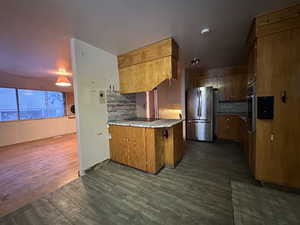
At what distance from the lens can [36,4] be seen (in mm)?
1388

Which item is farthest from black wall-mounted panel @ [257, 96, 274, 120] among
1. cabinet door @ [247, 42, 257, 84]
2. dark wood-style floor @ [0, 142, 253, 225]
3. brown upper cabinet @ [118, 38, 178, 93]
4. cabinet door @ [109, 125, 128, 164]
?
cabinet door @ [109, 125, 128, 164]

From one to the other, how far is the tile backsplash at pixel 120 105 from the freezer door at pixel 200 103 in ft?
6.31

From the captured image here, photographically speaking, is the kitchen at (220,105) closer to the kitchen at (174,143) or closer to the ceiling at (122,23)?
the kitchen at (174,143)

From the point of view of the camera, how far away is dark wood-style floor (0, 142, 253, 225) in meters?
1.41

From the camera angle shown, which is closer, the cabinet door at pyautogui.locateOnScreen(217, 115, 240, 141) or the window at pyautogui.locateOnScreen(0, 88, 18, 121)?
the cabinet door at pyautogui.locateOnScreen(217, 115, 240, 141)

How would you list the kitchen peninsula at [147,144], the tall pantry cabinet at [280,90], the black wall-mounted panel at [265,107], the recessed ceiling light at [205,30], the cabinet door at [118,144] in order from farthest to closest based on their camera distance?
1. the cabinet door at [118,144]
2. the kitchen peninsula at [147,144]
3. the recessed ceiling light at [205,30]
4. the black wall-mounted panel at [265,107]
5. the tall pantry cabinet at [280,90]

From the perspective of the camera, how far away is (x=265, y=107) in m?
1.72

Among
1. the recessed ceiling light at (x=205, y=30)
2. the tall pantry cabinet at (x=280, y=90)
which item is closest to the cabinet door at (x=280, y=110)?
the tall pantry cabinet at (x=280, y=90)

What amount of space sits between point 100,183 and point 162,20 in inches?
105

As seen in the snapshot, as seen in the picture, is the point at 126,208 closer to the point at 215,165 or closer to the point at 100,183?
the point at 100,183

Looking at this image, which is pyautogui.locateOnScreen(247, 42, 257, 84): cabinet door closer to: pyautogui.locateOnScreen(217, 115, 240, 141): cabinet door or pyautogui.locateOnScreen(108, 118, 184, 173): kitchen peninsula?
pyautogui.locateOnScreen(108, 118, 184, 173): kitchen peninsula

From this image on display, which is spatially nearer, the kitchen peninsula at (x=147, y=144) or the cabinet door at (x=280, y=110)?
the cabinet door at (x=280, y=110)

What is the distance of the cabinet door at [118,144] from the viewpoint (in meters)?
2.57

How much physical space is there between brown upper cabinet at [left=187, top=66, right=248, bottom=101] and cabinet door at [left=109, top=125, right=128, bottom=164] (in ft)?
11.0
